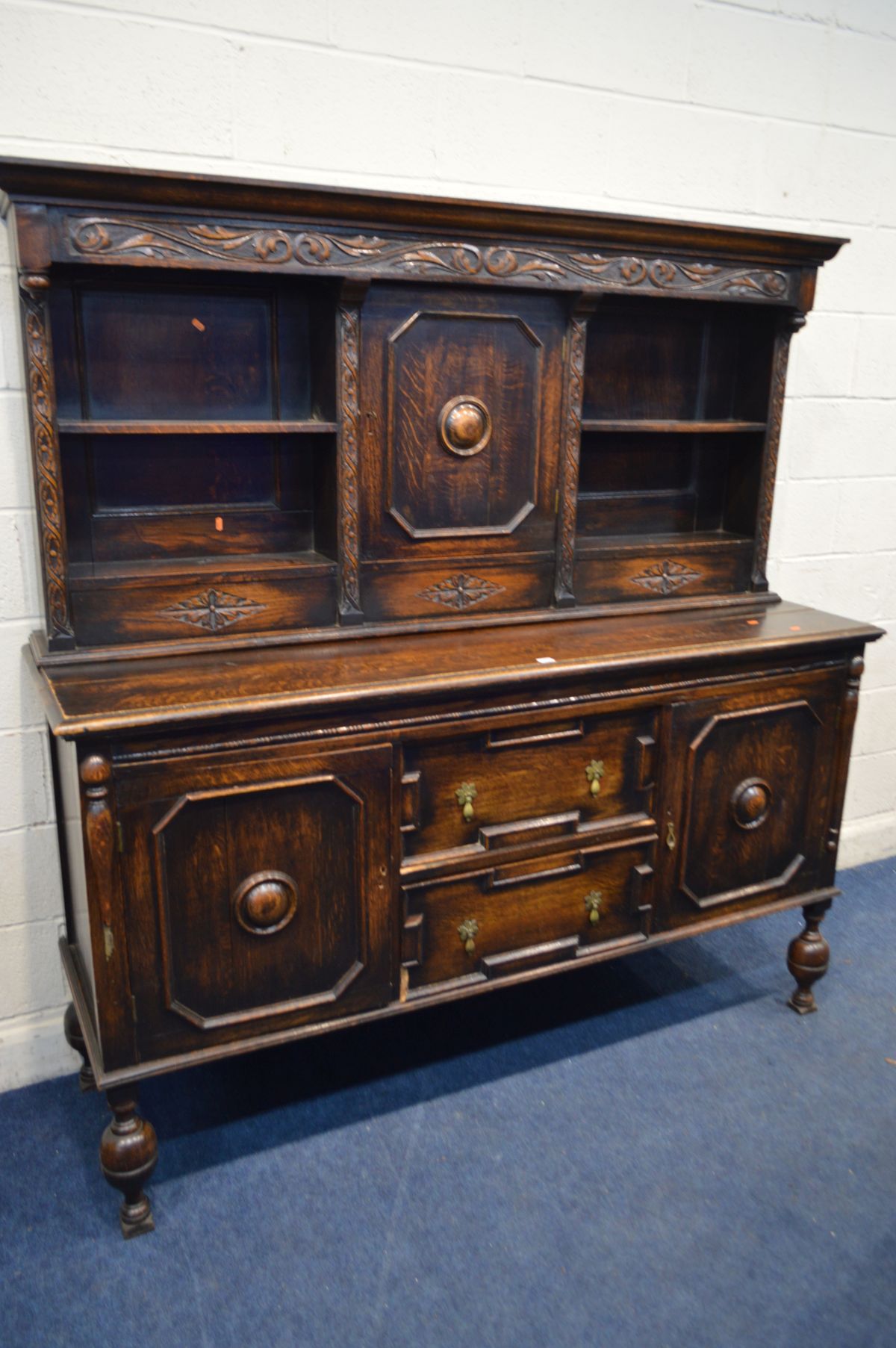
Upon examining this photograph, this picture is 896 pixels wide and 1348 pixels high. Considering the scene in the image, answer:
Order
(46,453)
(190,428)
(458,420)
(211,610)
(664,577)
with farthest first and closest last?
(664,577) → (458,420) → (211,610) → (190,428) → (46,453)

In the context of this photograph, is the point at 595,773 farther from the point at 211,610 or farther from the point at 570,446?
the point at 211,610

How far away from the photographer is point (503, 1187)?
1.88 meters

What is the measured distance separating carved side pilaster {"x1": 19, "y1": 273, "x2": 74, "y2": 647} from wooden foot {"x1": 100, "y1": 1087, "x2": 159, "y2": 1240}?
30.5 inches

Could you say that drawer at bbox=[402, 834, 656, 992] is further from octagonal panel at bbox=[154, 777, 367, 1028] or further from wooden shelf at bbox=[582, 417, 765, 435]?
wooden shelf at bbox=[582, 417, 765, 435]

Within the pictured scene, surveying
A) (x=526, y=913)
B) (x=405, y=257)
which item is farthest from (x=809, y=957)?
(x=405, y=257)

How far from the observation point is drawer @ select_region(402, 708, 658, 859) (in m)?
1.83

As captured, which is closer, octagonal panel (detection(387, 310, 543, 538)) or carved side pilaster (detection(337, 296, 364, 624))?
carved side pilaster (detection(337, 296, 364, 624))

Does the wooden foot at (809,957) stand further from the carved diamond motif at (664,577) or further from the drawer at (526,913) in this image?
the carved diamond motif at (664,577)

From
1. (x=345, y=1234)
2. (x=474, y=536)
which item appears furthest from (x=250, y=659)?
(x=345, y=1234)

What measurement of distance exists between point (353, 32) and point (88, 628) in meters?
1.24

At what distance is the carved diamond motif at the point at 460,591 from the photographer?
2.07 metres

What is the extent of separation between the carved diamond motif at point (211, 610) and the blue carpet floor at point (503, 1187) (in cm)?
95

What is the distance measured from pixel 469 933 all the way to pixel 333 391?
3.34ft

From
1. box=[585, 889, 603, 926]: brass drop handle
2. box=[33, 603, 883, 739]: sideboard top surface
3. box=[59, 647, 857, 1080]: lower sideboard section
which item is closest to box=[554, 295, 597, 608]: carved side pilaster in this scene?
box=[33, 603, 883, 739]: sideboard top surface
